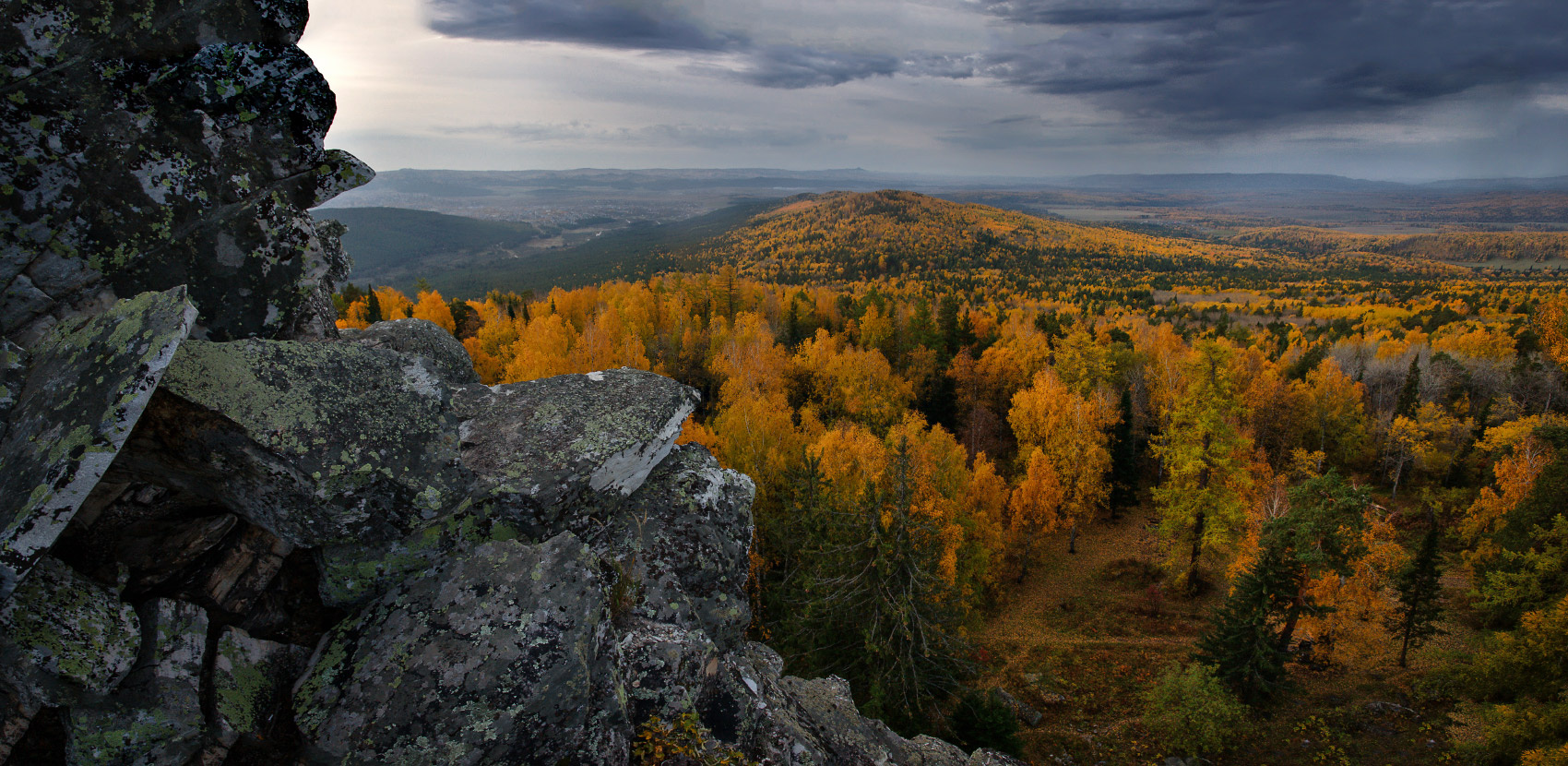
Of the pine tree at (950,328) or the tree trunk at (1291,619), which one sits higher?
the pine tree at (950,328)

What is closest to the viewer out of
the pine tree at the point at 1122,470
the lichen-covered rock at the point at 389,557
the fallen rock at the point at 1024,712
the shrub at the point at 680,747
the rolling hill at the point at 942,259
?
the lichen-covered rock at the point at 389,557

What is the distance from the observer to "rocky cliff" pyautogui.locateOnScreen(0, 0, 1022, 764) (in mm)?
4586

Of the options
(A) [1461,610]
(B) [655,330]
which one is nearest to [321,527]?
(A) [1461,610]

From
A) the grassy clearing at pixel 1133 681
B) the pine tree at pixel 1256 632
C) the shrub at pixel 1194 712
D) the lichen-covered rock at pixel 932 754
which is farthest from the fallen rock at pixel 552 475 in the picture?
the pine tree at pixel 1256 632

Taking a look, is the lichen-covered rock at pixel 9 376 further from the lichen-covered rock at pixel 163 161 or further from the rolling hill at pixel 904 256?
the rolling hill at pixel 904 256

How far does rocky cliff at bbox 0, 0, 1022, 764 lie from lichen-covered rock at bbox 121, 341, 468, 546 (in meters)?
0.03

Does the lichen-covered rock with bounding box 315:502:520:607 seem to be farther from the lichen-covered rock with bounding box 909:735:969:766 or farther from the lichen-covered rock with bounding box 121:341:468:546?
the lichen-covered rock with bounding box 909:735:969:766

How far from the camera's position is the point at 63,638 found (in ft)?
14.6

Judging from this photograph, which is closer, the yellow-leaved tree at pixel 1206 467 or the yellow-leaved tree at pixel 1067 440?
the yellow-leaved tree at pixel 1206 467

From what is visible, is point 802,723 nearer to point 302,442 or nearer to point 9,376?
point 302,442

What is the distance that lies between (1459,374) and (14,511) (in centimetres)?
7911

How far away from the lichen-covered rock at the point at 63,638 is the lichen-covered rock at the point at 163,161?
245cm

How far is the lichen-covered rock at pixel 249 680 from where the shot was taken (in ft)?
17.0

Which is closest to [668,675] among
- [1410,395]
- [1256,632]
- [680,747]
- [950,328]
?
[680,747]
